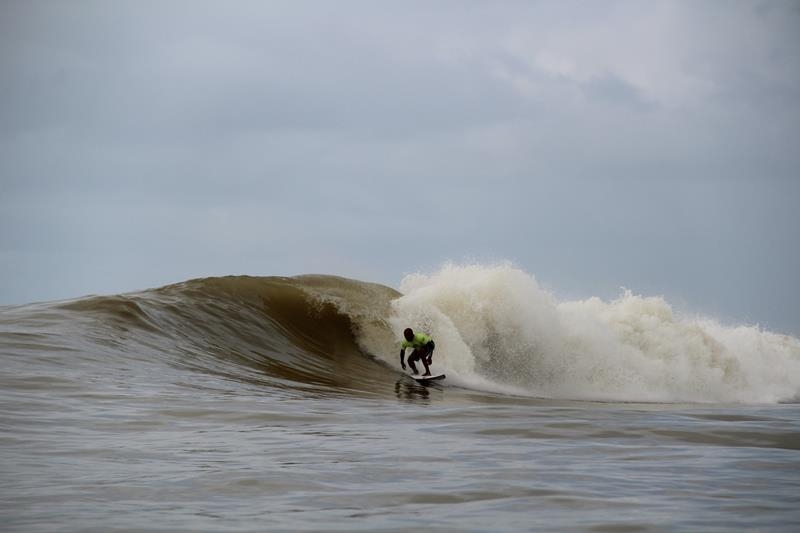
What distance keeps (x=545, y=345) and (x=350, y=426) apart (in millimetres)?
10275

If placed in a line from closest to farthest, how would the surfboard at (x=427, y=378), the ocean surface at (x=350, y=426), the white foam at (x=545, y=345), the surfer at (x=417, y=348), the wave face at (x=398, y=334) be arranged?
1. the ocean surface at (x=350, y=426)
2. the wave face at (x=398, y=334)
3. the surfboard at (x=427, y=378)
4. the surfer at (x=417, y=348)
5. the white foam at (x=545, y=345)

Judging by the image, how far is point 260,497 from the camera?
4.98 meters

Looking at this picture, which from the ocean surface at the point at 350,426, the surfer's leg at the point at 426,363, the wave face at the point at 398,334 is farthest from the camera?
the surfer's leg at the point at 426,363

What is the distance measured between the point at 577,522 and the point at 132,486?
2.65 meters

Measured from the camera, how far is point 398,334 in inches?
695

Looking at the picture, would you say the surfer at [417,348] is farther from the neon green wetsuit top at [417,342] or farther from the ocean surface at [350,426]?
the ocean surface at [350,426]

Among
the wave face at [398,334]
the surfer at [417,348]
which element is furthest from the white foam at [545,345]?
the surfer at [417,348]

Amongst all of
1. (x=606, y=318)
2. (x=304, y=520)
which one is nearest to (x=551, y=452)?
(x=304, y=520)

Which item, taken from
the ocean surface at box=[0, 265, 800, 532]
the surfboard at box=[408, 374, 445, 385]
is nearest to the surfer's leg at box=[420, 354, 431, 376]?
the surfboard at box=[408, 374, 445, 385]

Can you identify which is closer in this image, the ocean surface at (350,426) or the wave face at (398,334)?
the ocean surface at (350,426)

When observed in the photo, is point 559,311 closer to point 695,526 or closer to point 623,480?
point 623,480

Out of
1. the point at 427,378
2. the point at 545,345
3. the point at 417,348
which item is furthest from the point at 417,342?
the point at 545,345

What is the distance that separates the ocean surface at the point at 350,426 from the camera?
465cm

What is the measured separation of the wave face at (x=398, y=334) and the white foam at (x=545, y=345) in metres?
0.03
